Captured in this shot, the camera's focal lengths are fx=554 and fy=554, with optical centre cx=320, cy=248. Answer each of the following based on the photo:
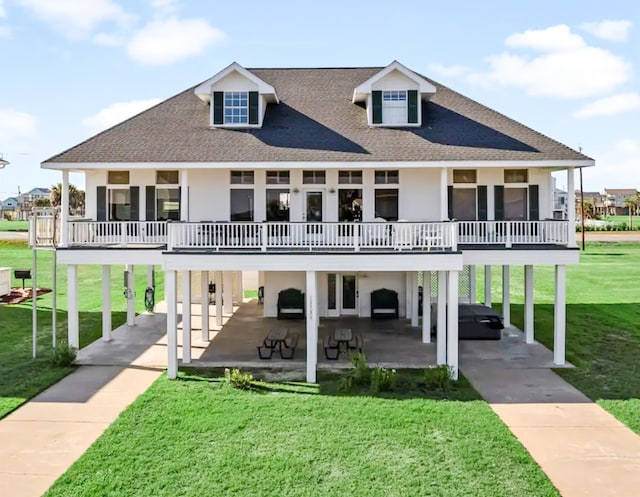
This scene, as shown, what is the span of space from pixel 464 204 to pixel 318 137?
17.5ft

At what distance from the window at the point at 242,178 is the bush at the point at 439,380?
Answer: 28.9ft

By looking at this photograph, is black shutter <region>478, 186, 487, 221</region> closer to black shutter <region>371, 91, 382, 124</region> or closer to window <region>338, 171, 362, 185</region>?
window <region>338, 171, 362, 185</region>

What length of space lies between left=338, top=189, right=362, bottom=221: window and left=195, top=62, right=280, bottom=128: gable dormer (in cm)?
368

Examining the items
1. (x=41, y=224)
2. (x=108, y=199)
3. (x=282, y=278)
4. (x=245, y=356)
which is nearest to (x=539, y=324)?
(x=282, y=278)

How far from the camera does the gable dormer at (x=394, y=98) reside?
18484mm

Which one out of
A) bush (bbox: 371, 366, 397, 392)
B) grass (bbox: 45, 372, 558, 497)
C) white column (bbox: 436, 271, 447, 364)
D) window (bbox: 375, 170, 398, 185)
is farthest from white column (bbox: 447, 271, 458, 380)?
window (bbox: 375, 170, 398, 185)

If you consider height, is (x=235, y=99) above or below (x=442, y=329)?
above

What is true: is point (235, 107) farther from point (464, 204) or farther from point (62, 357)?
point (62, 357)

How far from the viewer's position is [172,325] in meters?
15.4

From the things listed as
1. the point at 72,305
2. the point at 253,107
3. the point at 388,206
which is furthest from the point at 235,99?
the point at 72,305

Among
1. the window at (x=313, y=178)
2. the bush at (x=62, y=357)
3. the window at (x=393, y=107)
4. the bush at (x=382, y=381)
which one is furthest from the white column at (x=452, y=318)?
the bush at (x=62, y=357)

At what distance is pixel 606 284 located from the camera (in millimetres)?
35438

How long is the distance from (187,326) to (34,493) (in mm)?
7961

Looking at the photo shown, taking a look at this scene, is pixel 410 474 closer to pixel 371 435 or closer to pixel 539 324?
pixel 371 435
